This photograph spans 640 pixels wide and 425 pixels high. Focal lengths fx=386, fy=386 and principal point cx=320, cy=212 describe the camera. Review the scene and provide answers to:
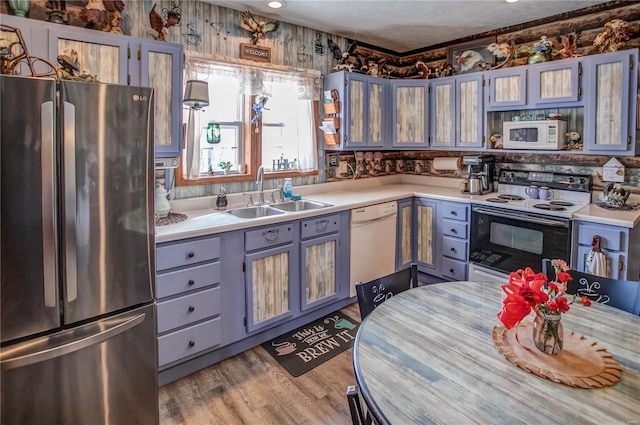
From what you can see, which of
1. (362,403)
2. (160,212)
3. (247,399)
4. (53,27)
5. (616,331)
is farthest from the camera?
(160,212)

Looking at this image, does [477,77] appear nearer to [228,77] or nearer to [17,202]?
[228,77]

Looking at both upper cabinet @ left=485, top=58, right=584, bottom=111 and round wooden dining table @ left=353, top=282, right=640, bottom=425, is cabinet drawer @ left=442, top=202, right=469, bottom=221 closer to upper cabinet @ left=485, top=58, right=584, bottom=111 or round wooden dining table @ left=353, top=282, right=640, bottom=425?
upper cabinet @ left=485, top=58, right=584, bottom=111

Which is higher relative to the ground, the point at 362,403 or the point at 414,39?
the point at 414,39

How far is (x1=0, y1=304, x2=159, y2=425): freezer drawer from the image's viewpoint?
1.57 metres

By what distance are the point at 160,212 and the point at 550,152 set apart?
10.3 ft

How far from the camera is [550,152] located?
128 inches

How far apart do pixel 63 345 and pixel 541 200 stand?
3679mm

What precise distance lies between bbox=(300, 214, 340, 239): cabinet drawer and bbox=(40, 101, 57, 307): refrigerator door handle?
5.48ft

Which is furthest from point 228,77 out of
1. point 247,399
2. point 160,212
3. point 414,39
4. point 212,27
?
point 247,399

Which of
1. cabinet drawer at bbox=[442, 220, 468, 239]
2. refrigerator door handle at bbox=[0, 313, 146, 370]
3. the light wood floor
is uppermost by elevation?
cabinet drawer at bbox=[442, 220, 468, 239]

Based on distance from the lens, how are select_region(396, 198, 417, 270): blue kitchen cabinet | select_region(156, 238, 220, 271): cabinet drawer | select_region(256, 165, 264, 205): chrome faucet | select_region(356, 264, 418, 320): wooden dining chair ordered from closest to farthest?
select_region(356, 264, 418, 320): wooden dining chair
select_region(156, 238, 220, 271): cabinet drawer
select_region(256, 165, 264, 205): chrome faucet
select_region(396, 198, 417, 270): blue kitchen cabinet

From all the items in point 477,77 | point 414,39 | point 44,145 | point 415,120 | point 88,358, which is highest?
point 414,39

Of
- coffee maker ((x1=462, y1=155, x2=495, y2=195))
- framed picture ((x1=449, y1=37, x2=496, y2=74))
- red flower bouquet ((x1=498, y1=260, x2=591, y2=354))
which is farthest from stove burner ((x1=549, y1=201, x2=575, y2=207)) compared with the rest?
red flower bouquet ((x1=498, y1=260, x2=591, y2=354))

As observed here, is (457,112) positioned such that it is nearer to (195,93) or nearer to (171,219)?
(195,93)
